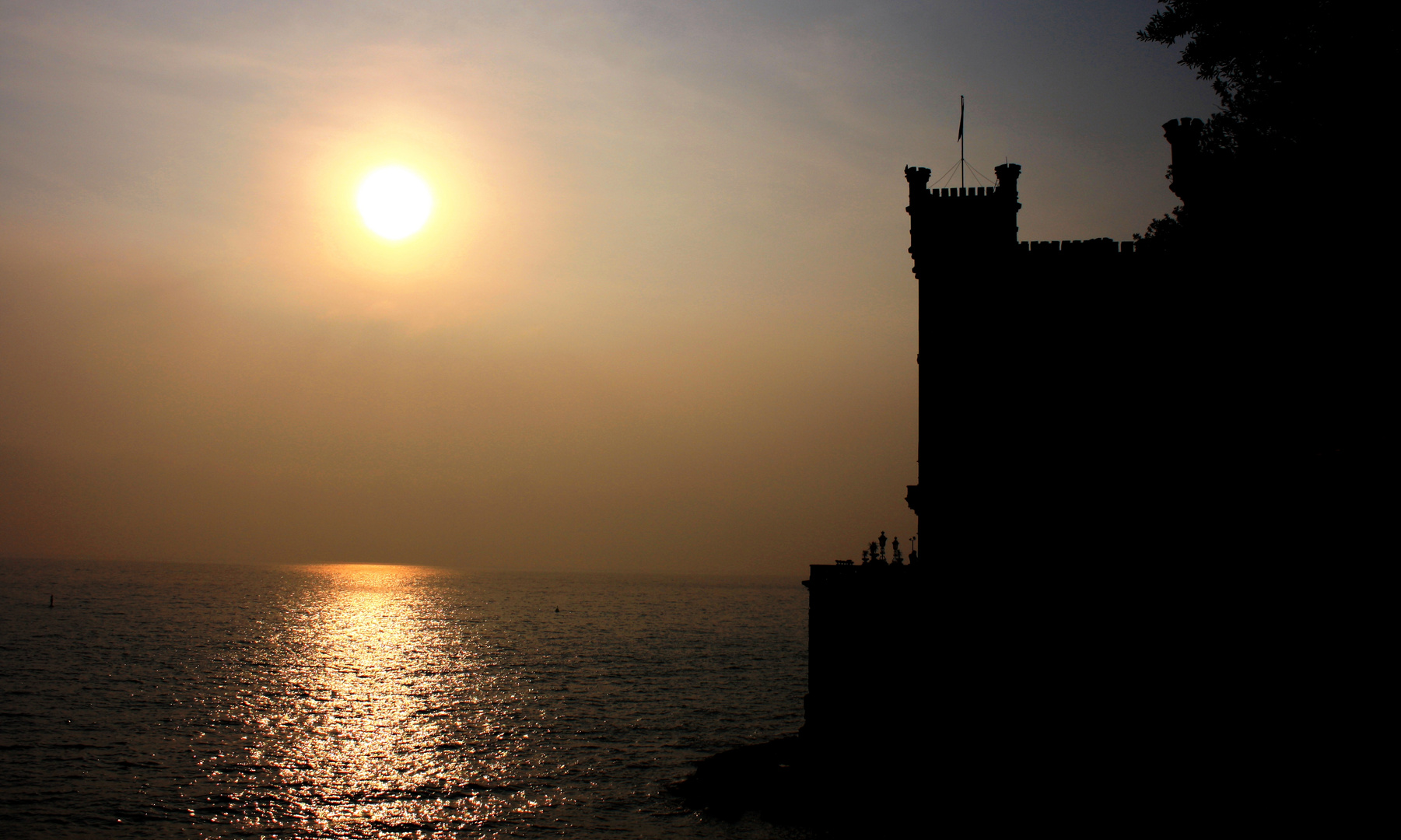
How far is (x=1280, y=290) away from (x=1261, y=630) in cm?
797

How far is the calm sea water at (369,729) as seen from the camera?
3219cm

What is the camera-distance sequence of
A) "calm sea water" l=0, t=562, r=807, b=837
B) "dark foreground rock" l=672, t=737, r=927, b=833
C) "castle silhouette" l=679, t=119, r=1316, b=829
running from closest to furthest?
"castle silhouette" l=679, t=119, r=1316, b=829, "dark foreground rock" l=672, t=737, r=927, b=833, "calm sea water" l=0, t=562, r=807, b=837

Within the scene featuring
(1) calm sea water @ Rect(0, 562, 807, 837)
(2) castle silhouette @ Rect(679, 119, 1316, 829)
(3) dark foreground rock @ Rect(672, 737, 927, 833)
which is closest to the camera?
(2) castle silhouette @ Rect(679, 119, 1316, 829)

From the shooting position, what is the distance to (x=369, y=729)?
50.0 meters

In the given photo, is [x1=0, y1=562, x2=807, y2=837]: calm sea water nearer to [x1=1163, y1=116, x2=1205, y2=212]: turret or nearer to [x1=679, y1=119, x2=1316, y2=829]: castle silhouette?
[x1=679, y1=119, x2=1316, y2=829]: castle silhouette

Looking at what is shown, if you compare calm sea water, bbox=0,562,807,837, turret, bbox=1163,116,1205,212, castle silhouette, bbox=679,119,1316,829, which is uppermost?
turret, bbox=1163,116,1205,212

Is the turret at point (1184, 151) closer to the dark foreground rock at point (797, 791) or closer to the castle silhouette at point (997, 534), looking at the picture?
the castle silhouette at point (997, 534)

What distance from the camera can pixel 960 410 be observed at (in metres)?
28.3

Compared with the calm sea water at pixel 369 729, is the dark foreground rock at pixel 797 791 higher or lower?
higher

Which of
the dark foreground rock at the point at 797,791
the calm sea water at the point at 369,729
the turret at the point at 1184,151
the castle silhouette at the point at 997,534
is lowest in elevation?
the calm sea water at the point at 369,729

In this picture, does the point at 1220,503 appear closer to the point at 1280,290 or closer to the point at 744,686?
the point at 1280,290

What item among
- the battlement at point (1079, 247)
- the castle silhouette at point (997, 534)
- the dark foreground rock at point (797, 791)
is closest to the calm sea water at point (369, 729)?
the dark foreground rock at point (797, 791)

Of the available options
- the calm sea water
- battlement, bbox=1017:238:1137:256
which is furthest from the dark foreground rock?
battlement, bbox=1017:238:1137:256

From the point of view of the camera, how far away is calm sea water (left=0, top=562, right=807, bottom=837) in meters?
32.2
